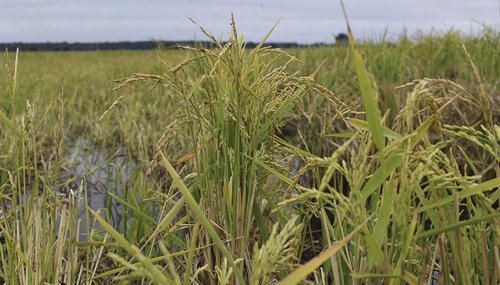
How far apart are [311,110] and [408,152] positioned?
2875mm

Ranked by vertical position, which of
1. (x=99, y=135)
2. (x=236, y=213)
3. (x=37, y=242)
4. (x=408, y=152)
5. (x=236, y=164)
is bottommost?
(x=99, y=135)

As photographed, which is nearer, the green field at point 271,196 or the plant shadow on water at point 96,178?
the green field at point 271,196

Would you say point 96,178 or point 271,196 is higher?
point 271,196

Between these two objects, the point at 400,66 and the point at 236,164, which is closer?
the point at 236,164

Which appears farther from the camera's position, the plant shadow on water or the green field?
the plant shadow on water

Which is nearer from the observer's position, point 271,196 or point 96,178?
point 271,196

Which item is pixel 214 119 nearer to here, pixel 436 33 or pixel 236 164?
pixel 236 164

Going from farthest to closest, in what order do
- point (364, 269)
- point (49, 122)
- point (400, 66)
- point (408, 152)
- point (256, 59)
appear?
point (49, 122)
point (400, 66)
point (256, 59)
point (364, 269)
point (408, 152)

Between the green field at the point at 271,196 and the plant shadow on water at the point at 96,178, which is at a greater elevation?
the green field at the point at 271,196

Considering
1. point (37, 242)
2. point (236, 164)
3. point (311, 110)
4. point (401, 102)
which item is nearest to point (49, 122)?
point (311, 110)

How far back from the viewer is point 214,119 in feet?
4.02

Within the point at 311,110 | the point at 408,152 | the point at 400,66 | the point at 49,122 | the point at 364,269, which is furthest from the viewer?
the point at 49,122

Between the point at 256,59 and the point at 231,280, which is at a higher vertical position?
the point at 256,59

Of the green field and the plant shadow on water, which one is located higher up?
the green field
